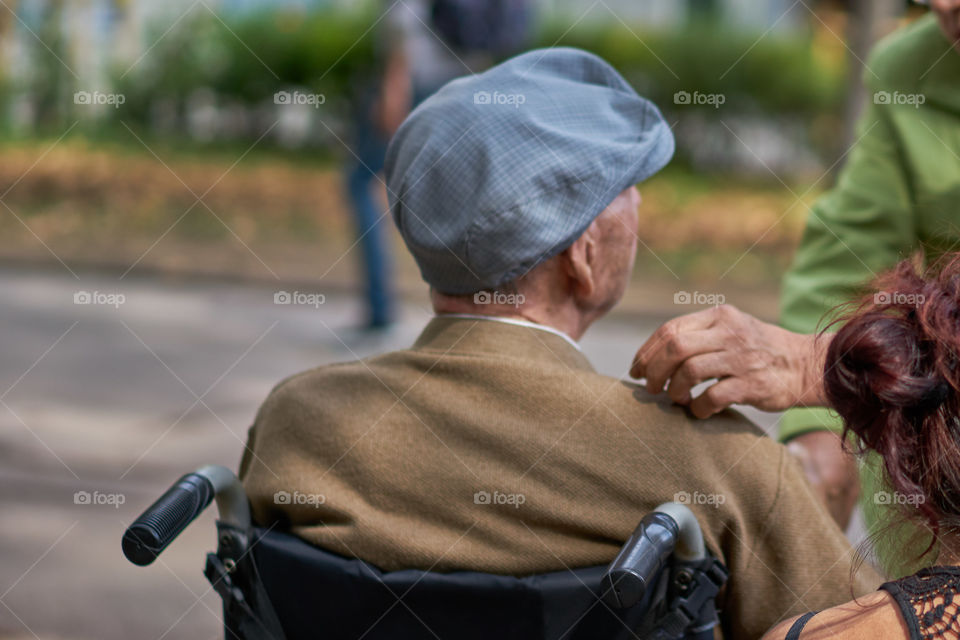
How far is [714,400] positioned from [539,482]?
0.25 m

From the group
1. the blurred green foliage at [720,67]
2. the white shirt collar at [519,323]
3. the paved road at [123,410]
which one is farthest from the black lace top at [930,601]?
the blurred green foliage at [720,67]

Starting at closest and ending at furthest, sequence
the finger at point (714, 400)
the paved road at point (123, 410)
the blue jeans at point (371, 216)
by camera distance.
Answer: the finger at point (714, 400) < the paved road at point (123, 410) < the blue jeans at point (371, 216)

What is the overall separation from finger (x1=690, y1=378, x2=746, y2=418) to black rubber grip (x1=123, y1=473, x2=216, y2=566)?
67 cm

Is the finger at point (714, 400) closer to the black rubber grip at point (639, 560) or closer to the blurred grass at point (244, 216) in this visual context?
the black rubber grip at point (639, 560)

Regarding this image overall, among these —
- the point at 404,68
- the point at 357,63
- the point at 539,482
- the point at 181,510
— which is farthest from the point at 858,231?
the point at 357,63

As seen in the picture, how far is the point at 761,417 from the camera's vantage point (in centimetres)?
472

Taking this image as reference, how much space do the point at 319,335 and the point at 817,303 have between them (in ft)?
15.1

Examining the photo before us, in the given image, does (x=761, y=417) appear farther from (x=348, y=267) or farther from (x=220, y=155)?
(x=220, y=155)

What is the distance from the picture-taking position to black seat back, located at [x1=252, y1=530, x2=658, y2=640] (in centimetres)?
133

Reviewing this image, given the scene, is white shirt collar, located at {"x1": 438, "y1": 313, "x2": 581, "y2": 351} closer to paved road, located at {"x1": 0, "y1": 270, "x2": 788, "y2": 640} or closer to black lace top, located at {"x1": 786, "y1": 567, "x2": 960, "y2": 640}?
black lace top, located at {"x1": 786, "y1": 567, "x2": 960, "y2": 640}

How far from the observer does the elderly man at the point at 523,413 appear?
140 centimetres

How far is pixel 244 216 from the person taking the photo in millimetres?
9812

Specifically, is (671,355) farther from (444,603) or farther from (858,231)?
(858,231)

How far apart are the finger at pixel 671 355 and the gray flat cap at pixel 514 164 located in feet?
0.69
